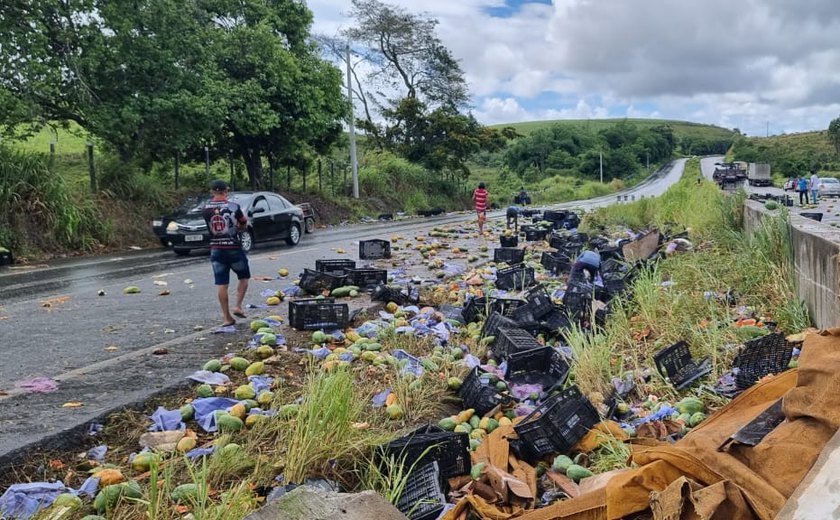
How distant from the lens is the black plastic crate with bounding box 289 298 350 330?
6.58 m

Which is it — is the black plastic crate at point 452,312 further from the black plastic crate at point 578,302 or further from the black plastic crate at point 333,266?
the black plastic crate at point 333,266

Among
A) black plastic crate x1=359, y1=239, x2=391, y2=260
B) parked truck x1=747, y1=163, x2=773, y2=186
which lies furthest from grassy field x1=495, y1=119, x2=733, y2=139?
black plastic crate x1=359, y1=239, x2=391, y2=260

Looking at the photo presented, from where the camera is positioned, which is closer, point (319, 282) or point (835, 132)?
point (319, 282)

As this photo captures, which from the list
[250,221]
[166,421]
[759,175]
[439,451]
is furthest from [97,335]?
[759,175]

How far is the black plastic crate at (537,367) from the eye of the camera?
500 centimetres

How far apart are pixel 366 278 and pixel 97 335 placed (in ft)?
11.9

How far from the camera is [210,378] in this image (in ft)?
16.1

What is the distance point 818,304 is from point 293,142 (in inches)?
800

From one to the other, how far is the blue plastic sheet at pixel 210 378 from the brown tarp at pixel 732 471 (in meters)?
2.99

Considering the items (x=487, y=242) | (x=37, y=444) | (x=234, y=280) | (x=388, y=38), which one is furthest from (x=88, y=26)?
(x=388, y=38)

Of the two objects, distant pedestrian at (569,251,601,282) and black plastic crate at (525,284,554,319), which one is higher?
distant pedestrian at (569,251,601,282)

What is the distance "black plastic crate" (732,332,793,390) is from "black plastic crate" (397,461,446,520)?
2374 millimetres

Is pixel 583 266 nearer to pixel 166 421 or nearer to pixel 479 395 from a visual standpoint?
pixel 479 395

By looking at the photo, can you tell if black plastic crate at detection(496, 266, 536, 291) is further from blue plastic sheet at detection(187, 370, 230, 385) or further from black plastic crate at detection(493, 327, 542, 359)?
blue plastic sheet at detection(187, 370, 230, 385)
